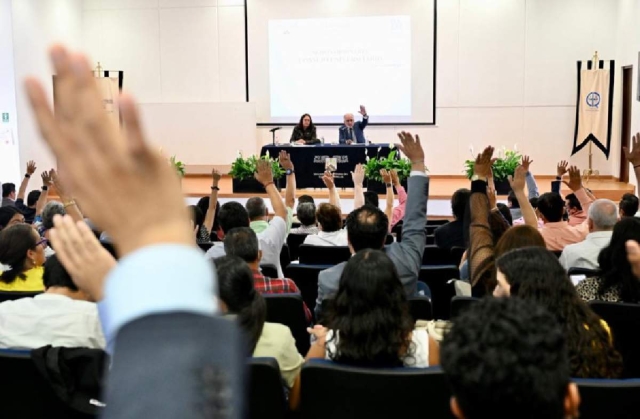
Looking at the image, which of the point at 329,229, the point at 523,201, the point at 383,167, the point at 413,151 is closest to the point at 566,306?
the point at 413,151

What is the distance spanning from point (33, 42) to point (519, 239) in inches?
474

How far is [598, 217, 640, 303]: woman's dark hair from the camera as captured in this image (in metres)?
3.34

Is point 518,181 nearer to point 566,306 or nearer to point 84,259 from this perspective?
point 566,306

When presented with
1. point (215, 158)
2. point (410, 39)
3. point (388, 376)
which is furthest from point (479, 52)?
point (388, 376)

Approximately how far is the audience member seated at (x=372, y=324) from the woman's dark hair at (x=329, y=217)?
8.59 feet

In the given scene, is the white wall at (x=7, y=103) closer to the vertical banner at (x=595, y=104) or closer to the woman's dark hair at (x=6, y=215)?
the woman's dark hair at (x=6, y=215)

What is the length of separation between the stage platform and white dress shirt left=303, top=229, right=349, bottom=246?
5249 mm

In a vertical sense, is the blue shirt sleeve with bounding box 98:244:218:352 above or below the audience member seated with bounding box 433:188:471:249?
above

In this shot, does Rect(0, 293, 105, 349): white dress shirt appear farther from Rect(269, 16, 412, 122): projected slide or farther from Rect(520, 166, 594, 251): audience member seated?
Rect(269, 16, 412, 122): projected slide

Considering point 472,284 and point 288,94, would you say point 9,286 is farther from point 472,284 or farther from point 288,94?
point 288,94

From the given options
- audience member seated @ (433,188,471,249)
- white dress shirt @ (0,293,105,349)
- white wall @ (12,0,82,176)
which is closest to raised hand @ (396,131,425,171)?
audience member seated @ (433,188,471,249)

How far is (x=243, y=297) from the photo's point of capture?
2.65 m

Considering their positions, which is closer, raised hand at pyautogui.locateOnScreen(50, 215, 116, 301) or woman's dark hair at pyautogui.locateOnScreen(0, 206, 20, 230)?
raised hand at pyautogui.locateOnScreen(50, 215, 116, 301)

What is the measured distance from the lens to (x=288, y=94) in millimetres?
14414
